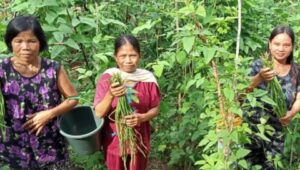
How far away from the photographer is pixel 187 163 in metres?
3.77

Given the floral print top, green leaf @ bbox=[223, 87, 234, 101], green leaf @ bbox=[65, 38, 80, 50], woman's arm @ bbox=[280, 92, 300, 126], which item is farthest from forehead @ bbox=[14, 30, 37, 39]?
woman's arm @ bbox=[280, 92, 300, 126]

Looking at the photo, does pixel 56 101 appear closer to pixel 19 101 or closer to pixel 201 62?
pixel 19 101

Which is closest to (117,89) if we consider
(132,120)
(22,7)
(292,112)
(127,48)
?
(132,120)

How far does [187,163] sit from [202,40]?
159 cm

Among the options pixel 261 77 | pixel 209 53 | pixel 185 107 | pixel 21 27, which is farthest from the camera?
pixel 185 107

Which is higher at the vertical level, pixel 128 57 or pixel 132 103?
pixel 128 57

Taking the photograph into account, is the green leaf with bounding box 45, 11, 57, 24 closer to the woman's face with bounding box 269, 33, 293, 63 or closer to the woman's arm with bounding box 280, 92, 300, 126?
the woman's face with bounding box 269, 33, 293, 63

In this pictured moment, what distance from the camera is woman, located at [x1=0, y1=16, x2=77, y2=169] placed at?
2473 millimetres

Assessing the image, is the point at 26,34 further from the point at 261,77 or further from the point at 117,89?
the point at 261,77

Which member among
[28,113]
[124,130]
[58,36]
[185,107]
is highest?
[58,36]

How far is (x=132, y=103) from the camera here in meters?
2.68

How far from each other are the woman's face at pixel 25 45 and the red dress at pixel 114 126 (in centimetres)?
43

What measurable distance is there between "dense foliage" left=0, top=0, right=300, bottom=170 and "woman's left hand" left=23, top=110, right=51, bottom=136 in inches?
15.4

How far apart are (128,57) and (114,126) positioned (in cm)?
40
